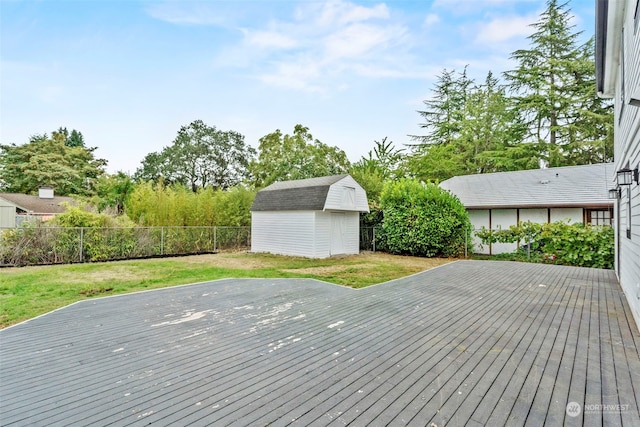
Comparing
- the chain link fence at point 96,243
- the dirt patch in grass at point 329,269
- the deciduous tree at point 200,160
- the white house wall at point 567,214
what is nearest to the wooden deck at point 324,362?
the dirt patch in grass at point 329,269

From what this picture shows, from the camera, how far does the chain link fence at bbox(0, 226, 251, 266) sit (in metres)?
8.62

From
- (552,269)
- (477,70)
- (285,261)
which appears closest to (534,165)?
(477,70)

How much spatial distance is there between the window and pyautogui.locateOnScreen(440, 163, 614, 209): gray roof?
0.51 m

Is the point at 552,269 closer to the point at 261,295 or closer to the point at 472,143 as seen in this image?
the point at 261,295

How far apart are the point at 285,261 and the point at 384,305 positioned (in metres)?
6.11

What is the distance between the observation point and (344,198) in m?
11.8

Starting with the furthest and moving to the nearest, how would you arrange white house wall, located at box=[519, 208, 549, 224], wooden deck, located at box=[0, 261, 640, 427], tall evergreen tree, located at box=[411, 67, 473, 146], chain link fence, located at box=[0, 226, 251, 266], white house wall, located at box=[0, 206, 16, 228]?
1. tall evergreen tree, located at box=[411, 67, 473, 146]
2. white house wall, located at box=[0, 206, 16, 228]
3. white house wall, located at box=[519, 208, 549, 224]
4. chain link fence, located at box=[0, 226, 251, 266]
5. wooden deck, located at box=[0, 261, 640, 427]

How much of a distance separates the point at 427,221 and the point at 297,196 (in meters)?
5.06

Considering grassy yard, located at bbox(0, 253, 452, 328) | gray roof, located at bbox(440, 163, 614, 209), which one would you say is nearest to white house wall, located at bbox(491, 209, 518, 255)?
gray roof, located at bbox(440, 163, 614, 209)

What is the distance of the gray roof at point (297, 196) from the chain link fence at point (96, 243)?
2.48m

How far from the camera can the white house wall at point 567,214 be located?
461 inches

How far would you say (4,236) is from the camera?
845cm

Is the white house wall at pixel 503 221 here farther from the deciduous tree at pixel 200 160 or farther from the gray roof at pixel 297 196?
the deciduous tree at pixel 200 160

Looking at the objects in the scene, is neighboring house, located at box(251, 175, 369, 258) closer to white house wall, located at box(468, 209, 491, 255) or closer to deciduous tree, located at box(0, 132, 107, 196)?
white house wall, located at box(468, 209, 491, 255)
